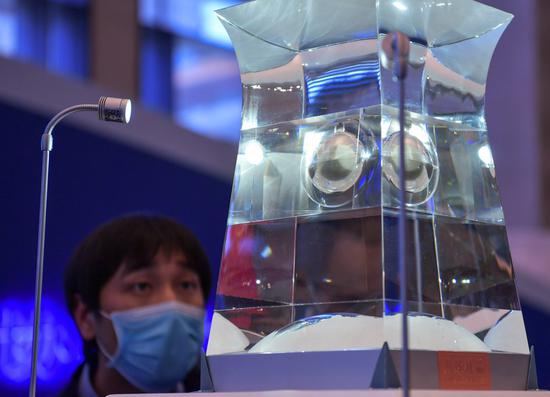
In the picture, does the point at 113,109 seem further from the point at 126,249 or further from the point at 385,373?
the point at 126,249

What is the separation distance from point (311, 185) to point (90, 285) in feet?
4.29

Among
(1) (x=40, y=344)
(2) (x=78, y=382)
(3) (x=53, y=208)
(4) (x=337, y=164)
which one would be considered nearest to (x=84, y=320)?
(2) (x=78, y=382)

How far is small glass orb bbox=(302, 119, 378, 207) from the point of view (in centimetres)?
133

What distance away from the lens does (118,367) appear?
100 inches

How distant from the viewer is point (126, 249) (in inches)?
98.2

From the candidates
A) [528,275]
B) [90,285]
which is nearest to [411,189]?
[90,285]

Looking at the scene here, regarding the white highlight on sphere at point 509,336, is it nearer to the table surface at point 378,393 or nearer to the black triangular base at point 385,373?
the table surface at point 378,393

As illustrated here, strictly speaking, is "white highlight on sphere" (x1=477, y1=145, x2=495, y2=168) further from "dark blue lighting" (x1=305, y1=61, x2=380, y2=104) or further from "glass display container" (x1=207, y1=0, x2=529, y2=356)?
"dark blue lighting" (x1=305, y1=61, x2=380, y2=104)

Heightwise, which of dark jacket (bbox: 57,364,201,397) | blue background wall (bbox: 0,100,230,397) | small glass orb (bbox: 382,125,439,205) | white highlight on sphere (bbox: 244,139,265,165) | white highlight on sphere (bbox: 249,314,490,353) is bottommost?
white highlight on sphere (bbox: 249,314,490,353)

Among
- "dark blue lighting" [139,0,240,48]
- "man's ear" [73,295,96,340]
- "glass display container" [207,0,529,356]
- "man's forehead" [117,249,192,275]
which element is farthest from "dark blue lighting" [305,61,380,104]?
"dark blue lighting" [139,0,240,48]

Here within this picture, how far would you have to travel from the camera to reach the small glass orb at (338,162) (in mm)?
1328

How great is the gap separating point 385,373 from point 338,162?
35 centimetres

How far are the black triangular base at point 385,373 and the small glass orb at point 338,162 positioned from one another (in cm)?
27

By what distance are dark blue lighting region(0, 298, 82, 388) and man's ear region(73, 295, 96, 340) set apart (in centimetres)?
60
